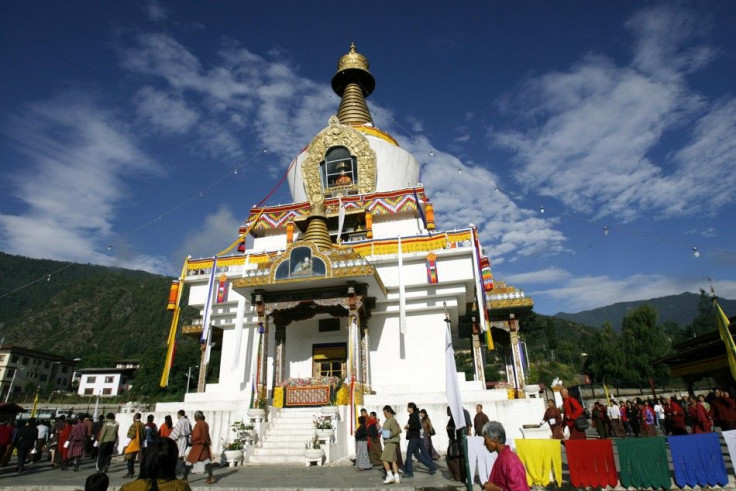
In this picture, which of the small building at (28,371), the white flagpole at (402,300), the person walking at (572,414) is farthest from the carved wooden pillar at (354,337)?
the small building at (28,371)

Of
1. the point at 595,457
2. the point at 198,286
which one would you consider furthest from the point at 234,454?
the point at 198,286

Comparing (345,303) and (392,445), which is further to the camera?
(345,303)

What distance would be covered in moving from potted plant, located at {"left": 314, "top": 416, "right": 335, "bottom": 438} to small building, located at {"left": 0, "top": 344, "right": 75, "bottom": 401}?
Answer: 66042 mm

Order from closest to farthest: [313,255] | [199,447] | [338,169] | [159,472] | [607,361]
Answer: [159,472], [199,447], [313,255], [338,169], [607,361]

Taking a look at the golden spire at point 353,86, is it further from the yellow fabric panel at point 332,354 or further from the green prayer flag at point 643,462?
the green prayer flag at point 643,462

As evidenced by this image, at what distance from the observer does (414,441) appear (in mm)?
8859

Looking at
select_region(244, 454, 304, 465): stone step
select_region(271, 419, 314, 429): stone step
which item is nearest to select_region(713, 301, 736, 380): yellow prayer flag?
select_region(244, 454, 304, 465): stone step

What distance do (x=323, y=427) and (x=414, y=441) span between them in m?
3.62

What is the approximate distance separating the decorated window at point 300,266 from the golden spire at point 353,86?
46.9ft

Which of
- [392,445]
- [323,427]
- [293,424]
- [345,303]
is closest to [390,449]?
[392,445]

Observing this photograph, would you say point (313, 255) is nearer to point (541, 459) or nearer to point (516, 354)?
point (516, 354)

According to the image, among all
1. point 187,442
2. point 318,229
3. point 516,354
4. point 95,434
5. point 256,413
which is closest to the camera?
point 187,442

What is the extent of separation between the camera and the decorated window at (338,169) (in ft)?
74.2

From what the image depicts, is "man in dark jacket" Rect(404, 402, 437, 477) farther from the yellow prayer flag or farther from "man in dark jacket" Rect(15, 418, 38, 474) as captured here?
"man in dark jacket" Rect(15, 418, 38, 474)
